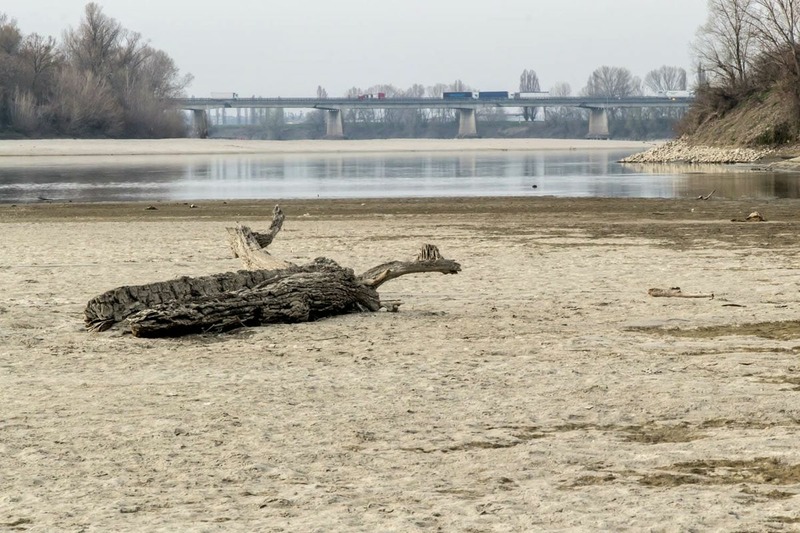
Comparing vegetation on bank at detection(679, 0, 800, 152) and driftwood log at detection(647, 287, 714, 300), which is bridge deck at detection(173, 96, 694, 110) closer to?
vegetation on bank at detection(679, 0, 800, 152)

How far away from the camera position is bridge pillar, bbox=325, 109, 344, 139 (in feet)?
570

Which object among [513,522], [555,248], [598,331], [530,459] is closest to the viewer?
[513,522]

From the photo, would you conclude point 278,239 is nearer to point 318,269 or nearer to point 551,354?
point 318,269

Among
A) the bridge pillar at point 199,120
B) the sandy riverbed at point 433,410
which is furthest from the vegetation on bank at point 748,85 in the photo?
the bridge pillar at point 199,120

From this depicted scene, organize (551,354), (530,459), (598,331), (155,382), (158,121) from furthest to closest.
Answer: (158,121) < (598,331) < (551,354) < (155,382) < (530,459)

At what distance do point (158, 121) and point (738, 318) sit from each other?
126m

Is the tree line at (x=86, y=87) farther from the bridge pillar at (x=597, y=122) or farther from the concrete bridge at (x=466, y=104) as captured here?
the bridge pillar at (x=597, y=122)

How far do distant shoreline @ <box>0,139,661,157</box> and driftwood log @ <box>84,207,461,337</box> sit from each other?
274ft

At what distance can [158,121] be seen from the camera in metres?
132

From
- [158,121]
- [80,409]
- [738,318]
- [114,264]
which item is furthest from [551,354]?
[158,121]

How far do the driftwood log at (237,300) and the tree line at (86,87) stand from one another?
110 meters

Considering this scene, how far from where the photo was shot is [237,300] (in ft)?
35.2

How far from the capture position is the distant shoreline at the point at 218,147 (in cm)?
10066

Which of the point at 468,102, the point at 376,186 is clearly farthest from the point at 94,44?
the point at 376,186
